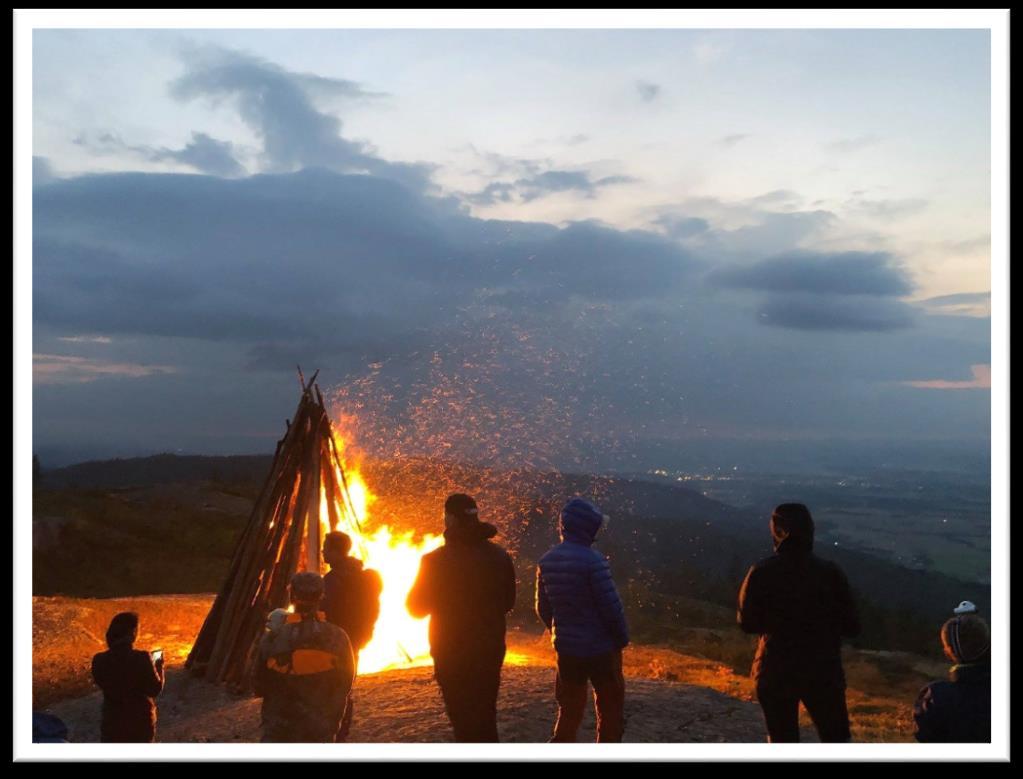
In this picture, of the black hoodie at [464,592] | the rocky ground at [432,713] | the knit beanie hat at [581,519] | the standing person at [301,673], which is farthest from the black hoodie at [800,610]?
the rocky ground at [432,713]

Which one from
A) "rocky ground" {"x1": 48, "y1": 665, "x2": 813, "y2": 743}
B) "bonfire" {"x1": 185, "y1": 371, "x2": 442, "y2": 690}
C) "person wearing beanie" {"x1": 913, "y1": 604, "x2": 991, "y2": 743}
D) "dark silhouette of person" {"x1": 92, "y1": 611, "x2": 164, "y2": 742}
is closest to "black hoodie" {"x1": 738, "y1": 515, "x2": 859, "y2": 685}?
"person wearing beanie" {"x1": 913, "y1": 604, "x2": 991, "y2": 743}

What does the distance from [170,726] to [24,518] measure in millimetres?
3727

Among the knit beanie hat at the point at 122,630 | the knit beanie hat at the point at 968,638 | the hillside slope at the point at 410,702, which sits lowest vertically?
the hillside slope at the point at 410,702

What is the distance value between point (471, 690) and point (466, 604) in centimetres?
58

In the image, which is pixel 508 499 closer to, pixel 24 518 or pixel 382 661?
pixel 382 661

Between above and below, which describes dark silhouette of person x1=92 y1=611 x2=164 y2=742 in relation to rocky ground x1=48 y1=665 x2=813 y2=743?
above

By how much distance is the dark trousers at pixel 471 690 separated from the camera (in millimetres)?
5430

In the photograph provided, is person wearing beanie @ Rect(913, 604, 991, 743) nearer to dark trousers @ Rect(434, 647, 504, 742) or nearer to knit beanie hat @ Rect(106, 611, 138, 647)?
dark trousers @ Rect(434, 647, 504, 742)

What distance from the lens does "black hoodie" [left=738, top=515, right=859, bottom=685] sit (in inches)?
195

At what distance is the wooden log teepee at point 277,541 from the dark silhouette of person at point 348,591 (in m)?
4.17

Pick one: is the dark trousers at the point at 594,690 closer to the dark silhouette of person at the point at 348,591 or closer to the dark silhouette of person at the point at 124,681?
the dark silhouette of person at the point at 348,591

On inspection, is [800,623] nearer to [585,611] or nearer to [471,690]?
[585,611]

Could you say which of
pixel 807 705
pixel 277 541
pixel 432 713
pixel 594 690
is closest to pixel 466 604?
pixel 594 690

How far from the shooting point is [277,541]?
11.0 metres
